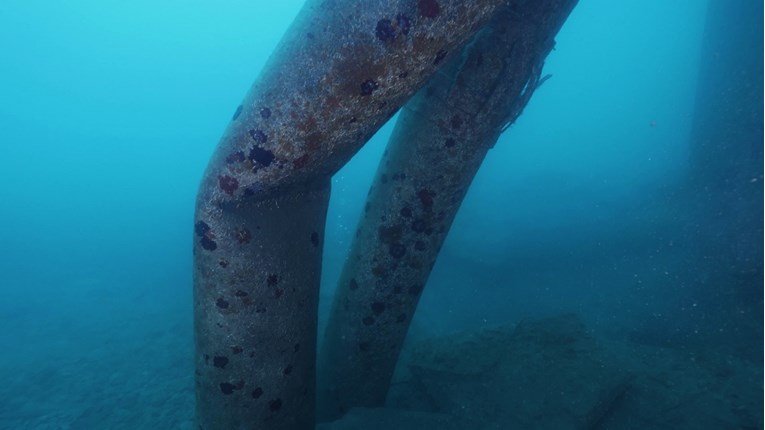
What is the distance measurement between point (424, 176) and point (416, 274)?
814 mm

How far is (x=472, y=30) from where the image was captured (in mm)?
2324

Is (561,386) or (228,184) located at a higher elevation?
(228,184)

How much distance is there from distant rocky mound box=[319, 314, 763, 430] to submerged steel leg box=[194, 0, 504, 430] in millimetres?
962

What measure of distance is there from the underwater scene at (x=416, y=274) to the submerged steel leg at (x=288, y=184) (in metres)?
0.01

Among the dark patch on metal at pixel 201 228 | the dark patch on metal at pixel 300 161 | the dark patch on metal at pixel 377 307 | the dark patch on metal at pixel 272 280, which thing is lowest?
the dark patch on metal at pixel 272 280

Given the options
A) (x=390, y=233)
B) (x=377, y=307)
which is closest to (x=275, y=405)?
(x=377, y=307)

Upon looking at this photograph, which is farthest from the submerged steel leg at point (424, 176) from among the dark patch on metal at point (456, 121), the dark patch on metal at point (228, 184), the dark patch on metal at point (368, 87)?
the dark patch on metal at point (228, 184)

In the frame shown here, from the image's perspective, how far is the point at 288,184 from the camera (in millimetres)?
2588

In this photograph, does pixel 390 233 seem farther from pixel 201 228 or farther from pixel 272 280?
pixel 201 228

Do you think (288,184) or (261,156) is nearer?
(261,156)

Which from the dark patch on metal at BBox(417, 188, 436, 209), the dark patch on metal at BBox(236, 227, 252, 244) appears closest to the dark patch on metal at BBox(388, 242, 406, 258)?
the dark patch on metal at BBox(417, 188, 436, 209)

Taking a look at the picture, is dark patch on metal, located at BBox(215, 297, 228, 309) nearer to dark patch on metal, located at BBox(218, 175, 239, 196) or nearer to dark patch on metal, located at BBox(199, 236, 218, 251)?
dark patch on metal, located at BBox(199, 236, 218, 251)

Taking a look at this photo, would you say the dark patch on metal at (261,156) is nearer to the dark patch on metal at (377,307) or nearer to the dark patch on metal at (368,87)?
the dark patch on metal at (368,87)

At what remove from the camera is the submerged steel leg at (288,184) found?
2248mm
